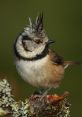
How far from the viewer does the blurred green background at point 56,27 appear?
785 cm

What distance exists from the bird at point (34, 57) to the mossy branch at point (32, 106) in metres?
0.82

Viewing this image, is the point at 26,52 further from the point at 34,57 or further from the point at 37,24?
the point at 37,24

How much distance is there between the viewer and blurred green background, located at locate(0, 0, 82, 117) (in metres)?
7.85

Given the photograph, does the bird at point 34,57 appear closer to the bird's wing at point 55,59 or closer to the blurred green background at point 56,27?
the bird's wing at point 55,59

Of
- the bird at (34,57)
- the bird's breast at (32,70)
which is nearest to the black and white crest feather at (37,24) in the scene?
the bird at (34,57)

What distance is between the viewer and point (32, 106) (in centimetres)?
428

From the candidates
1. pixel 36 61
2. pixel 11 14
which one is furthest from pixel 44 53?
pixel 11 14

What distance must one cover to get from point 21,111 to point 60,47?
14.3 ft

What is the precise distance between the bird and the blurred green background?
1.72 m

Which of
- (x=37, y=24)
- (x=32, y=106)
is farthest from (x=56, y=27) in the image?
(x=32, y=106)

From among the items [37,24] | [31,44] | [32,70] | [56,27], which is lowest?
[56,27]

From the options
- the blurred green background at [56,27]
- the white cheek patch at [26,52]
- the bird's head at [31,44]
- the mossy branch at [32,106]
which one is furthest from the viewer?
the blurred green background at [56,27]

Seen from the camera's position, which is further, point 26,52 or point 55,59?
point 55,59

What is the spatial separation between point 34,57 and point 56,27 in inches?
138
